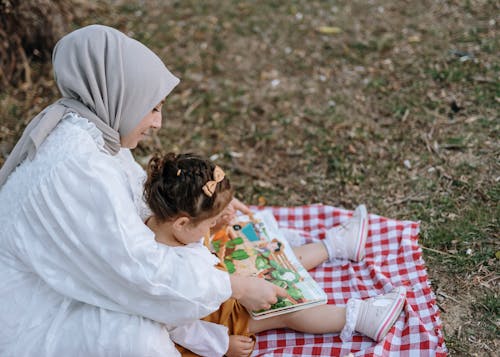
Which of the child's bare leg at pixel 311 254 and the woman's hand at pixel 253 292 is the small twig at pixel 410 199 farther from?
the woman's hand at pixel 253 292

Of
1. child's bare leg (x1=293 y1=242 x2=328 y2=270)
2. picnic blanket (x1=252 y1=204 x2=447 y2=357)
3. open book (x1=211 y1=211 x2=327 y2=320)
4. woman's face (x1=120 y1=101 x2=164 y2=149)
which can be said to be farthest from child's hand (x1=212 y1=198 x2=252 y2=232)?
woman's face (x1=120 y1=101 x2=164 y2=149)

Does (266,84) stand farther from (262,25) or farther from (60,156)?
(60,156)

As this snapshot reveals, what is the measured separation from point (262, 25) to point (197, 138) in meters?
1.84

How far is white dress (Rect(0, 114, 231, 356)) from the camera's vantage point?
2426 millimetres

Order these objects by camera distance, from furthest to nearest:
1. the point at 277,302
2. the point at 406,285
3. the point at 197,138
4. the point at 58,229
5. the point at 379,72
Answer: the point at 379,72 < the point at 197,138 < the point at 406,285 < the point at 277,302 < the point at 58,229

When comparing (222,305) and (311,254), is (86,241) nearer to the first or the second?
(222,305)

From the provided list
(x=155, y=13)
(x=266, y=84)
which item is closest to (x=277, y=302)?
(x=266, y=84)

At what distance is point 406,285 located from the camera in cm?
332

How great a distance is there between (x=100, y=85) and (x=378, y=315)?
1.79 metres

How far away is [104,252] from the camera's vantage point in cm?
241

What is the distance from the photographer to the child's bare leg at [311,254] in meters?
3.51

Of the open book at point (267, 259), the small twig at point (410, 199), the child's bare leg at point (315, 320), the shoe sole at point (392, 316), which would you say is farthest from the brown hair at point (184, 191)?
the small twig at point (410, 199)

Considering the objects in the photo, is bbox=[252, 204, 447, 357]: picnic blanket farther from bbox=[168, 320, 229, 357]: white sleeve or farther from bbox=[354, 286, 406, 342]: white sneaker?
bbox=[168, 320, 229, 357]: white sleeve

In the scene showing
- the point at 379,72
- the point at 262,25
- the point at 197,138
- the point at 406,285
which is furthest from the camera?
the point at 262,25
